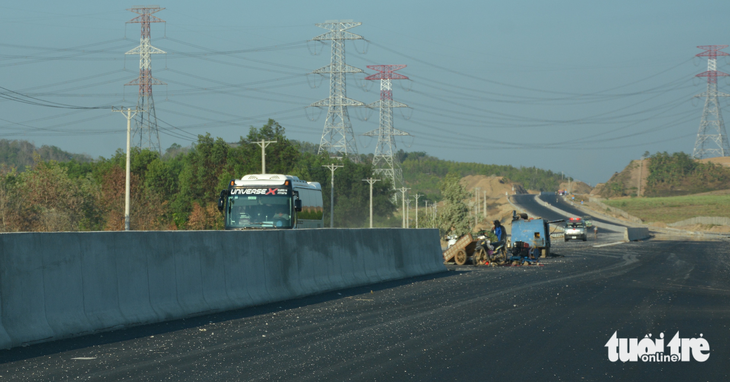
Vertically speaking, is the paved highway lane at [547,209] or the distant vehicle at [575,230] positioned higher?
the paved highway lane at [547,209]

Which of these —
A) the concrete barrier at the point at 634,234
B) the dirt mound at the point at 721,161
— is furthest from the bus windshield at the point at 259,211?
the dirt mound at the point at 721,161

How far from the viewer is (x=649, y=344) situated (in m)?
9.16

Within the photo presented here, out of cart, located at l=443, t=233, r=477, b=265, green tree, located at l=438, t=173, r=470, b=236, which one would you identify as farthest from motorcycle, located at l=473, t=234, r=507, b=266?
green tree, located at l=438, t=173, r=470, b=236

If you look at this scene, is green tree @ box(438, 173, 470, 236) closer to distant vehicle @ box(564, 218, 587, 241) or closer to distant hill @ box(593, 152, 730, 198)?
distant vehicle @ box(564, 218, 587, 241)

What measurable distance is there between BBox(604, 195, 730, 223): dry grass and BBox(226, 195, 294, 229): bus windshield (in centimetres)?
10003

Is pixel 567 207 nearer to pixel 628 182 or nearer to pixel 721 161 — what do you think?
pixel 721 161

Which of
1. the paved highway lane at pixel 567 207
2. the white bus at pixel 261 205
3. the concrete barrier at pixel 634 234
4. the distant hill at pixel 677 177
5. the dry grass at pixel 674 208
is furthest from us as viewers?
the distant hill at pixel 677 177

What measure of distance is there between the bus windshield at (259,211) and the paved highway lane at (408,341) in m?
12.9

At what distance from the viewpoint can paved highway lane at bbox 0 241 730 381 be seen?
7473 millimetres

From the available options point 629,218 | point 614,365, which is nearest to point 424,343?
point 614,365

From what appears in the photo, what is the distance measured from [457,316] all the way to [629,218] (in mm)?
112372

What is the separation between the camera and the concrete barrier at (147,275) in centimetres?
909

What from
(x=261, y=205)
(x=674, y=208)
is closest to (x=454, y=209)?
(x=674, y=208)

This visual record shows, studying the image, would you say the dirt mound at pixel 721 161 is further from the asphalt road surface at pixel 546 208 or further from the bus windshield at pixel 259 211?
the bus windshield at pixel 259 211
